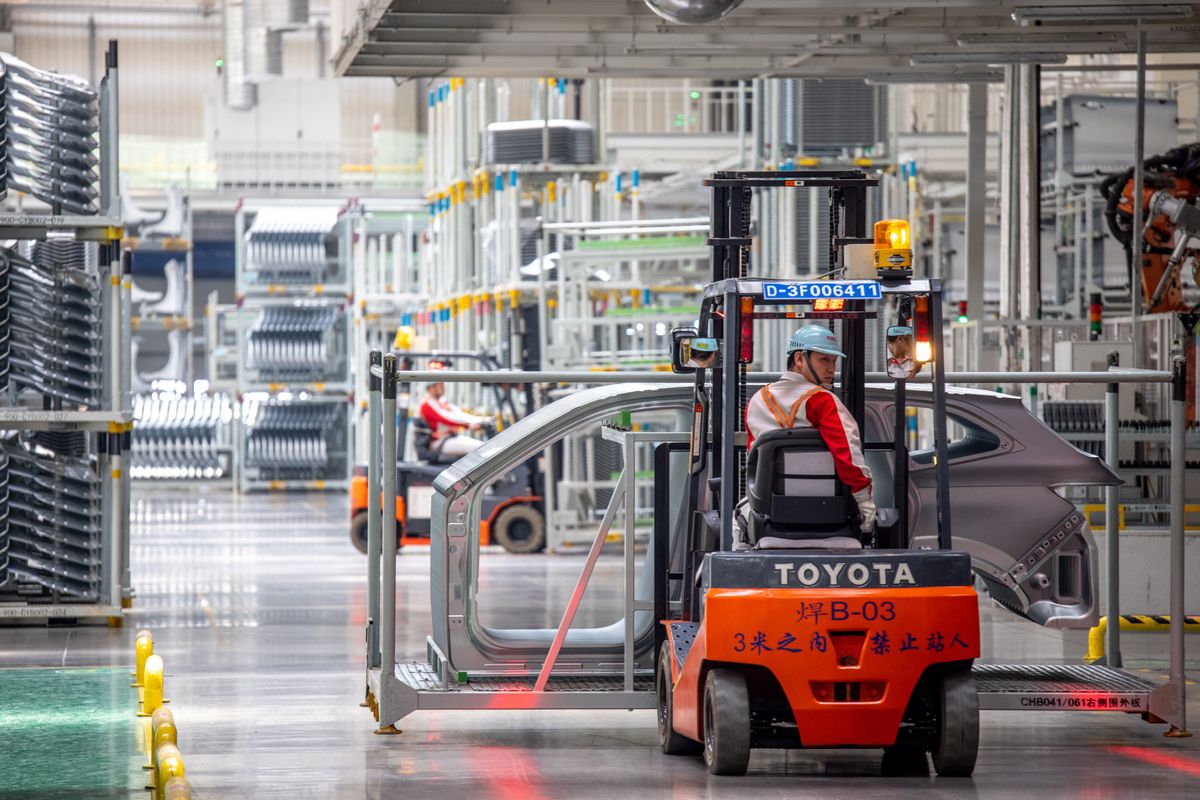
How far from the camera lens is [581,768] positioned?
25.3ft

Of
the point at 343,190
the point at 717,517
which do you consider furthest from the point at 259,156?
the point at 717,517

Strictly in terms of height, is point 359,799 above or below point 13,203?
below

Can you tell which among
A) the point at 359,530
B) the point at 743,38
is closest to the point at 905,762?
the point at 743,38

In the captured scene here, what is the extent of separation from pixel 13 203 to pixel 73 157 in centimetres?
2116

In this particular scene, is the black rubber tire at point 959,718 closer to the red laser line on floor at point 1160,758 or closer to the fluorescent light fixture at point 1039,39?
the red laser line on floor at point 1160,758

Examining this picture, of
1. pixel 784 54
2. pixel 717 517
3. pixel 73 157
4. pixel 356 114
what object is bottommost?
pixel 717 517

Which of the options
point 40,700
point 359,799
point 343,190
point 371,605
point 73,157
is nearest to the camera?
point 359,799

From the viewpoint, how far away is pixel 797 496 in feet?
23.7

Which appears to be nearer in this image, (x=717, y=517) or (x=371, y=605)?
(x=717, y=517)

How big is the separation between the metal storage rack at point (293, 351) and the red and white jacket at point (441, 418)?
11660 millimetres

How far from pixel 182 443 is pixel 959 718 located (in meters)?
27.2

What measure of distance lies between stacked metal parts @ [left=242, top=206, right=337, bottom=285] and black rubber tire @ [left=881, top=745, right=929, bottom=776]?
24.6 metres

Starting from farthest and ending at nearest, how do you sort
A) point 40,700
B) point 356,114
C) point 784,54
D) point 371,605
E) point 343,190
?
point 356,114 < point 343,190 < point 784,54 < point 40,700 < point 371,605

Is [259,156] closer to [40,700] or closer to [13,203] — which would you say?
[13,203]
